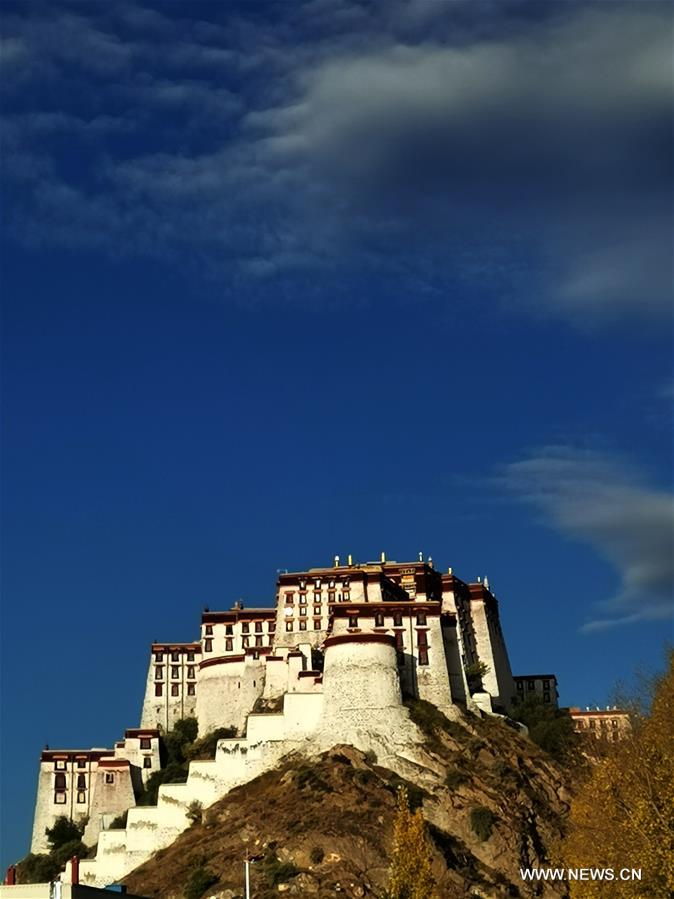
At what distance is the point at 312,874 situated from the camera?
93.2 m

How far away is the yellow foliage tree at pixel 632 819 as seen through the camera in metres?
57.4


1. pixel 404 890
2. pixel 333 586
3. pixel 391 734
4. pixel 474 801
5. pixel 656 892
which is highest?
pixel 333 586

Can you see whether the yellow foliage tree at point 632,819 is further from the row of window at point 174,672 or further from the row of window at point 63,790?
the row of window at point 174,672

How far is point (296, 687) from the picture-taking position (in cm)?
11694

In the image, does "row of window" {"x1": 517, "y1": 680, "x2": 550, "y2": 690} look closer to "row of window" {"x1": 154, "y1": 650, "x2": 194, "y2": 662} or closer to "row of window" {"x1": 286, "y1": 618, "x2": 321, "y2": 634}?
"row of window" {"x1": 286, "y1": 618, "x2": 321, "y2": 634}

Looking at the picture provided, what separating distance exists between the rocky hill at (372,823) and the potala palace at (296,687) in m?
2.33

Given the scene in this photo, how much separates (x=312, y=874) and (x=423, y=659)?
27.9m

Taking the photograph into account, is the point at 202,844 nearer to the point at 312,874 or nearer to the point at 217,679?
the point at 312,874

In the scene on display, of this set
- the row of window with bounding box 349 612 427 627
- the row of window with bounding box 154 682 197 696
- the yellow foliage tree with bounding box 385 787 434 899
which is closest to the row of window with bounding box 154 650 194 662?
the row of window with bounding box 154 682 197 696

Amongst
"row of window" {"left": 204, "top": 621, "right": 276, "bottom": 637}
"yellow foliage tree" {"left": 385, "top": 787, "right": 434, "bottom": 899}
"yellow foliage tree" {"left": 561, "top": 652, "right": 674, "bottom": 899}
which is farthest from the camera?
"row of window" {"left": 204, "top": 621, "right": 276, "bottom": 637}

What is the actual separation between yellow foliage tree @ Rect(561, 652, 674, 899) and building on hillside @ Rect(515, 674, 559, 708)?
68.6 meters

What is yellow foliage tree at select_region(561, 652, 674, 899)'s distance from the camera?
5741 cm

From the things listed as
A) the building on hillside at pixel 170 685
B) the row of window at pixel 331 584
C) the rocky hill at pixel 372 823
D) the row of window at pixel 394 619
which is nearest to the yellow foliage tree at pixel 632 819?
the rocky hill at pixel 372 823

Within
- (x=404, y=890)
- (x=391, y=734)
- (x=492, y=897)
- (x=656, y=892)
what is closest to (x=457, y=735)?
(x=391, y=734)
